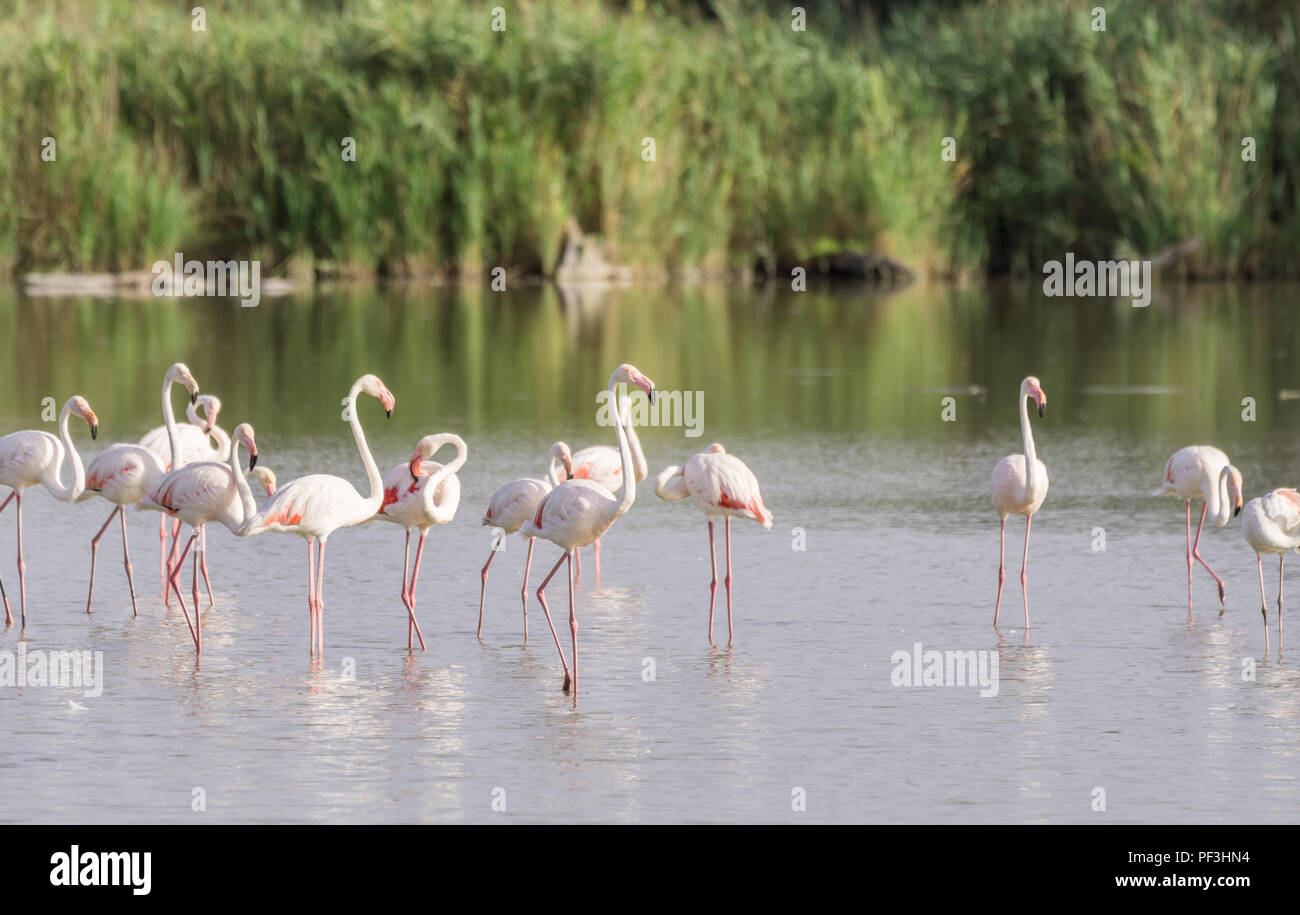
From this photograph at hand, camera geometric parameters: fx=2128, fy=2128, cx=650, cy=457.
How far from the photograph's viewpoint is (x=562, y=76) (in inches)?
1051

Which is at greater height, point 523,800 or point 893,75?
point 893,75

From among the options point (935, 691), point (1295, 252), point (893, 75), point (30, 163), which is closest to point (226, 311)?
point (30, 163)

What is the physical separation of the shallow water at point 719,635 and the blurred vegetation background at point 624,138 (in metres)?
9.30

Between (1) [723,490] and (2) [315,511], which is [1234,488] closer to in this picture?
(1) [723,490]

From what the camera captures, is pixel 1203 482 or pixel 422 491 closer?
pixel 422 491

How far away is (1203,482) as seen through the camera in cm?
925

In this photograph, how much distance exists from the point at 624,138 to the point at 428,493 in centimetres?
1889

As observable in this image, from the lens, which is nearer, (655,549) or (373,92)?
(655,549)

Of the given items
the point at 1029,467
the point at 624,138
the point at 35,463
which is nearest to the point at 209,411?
the point at 35,463

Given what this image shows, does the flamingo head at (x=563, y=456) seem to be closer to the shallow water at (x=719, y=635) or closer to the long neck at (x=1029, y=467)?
the shallow water at (x=719, y=635)

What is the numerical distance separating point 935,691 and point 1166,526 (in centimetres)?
373

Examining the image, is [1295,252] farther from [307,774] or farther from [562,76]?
[307,774]
